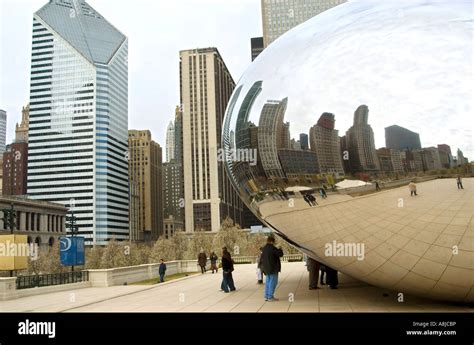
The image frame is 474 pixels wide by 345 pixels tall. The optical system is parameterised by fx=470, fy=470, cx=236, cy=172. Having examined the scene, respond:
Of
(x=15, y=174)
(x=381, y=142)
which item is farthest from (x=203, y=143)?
(x=381, y=142)

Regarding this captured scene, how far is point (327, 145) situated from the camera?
8.31 m

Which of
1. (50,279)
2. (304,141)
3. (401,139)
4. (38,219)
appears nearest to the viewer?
(401,139)

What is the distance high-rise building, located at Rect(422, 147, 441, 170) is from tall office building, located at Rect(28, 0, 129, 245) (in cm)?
15446

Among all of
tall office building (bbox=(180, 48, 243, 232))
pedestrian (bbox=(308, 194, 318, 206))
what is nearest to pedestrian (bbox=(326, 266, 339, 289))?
pedestrian (bbox=(308, 194, 318, 206))

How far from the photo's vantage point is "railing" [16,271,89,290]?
1908 centimetres

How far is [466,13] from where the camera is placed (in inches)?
314

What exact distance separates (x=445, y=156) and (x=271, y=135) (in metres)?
3.23

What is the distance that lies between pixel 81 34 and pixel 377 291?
189 metres

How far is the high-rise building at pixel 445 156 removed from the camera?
24.3 ft

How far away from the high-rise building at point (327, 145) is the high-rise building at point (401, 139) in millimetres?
855

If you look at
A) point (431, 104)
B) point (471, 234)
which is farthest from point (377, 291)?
point (431, 104)

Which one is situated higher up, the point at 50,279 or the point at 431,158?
the point at 431,158

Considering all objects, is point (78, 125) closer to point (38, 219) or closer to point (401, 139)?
point (38, 219)
